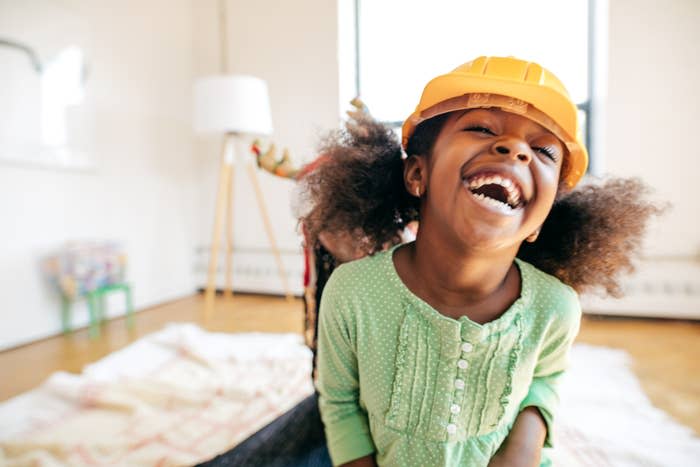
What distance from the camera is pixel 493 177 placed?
465 mm

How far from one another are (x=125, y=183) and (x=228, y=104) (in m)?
0.96

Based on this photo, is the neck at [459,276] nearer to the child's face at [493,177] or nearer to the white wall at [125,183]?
the child's face at [493,177]

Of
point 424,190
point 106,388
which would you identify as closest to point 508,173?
point 424,190

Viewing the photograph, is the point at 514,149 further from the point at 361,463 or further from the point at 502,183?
the point at 361,463

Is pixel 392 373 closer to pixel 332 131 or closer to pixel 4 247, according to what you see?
pixel 332 131

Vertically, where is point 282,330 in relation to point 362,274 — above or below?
below

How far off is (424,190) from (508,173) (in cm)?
15

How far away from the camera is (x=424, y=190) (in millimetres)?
588

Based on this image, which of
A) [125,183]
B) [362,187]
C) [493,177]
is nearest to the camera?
[493,177]

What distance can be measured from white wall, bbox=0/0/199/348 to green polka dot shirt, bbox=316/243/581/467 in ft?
7.02

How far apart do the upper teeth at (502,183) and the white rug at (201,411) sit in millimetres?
740

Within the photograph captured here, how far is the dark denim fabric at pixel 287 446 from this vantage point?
677 millimetres

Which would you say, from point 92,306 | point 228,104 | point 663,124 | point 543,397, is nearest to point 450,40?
point 663,124

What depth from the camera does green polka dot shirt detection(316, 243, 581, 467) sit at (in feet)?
1.78
